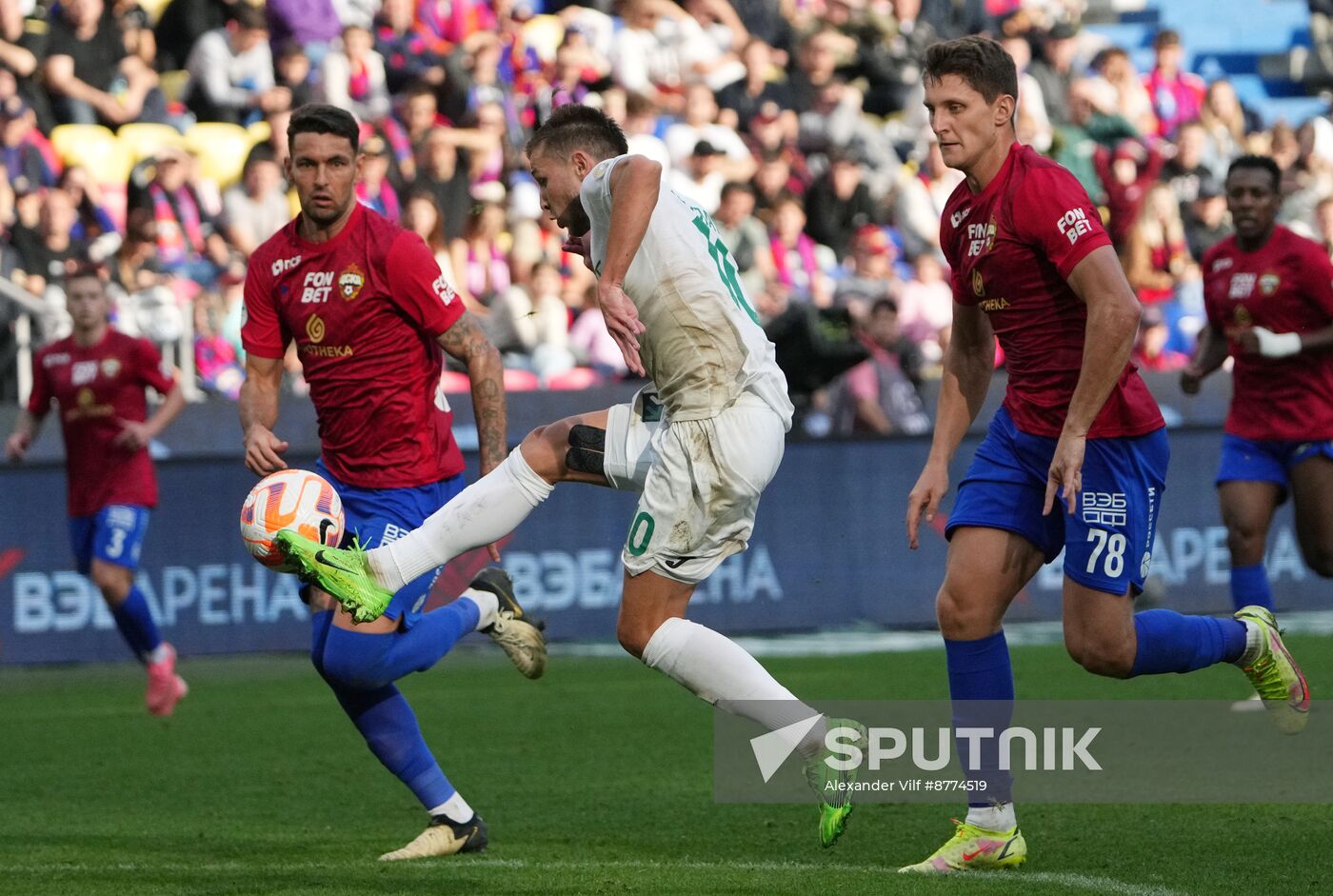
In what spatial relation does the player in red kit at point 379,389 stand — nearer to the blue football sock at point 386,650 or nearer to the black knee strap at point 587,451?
the blue football sock at point 386,650

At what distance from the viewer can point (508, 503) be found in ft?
18.7

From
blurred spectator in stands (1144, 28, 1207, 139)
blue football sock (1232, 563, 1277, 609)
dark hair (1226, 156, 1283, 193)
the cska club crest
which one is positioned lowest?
blue football sock (1232, 563, 1277, 609)

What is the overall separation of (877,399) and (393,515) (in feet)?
26.5

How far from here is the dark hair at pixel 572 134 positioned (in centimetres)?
571

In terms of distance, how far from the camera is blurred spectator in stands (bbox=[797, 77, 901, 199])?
18734mm

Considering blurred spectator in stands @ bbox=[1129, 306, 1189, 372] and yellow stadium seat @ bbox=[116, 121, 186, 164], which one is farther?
blurred spectator in stands @ bbox=[1129, 306, 1189, 372]

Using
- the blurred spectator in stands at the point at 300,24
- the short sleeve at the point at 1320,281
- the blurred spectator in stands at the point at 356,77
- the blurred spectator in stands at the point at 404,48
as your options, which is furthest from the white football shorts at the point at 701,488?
the blurred spectator in stands at the point at 300,24

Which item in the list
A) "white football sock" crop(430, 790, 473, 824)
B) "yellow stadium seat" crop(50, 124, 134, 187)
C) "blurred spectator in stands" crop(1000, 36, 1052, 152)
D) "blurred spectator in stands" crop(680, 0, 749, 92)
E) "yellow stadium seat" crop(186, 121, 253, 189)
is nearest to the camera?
"white football sock" crop(430, 790, 473, 824)

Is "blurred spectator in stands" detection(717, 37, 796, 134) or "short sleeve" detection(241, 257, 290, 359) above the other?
"blurred spectator in stands" detection(717, 37, 796, 134)

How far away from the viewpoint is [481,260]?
1548 cm

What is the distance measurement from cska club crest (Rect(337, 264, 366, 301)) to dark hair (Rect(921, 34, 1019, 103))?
209cm

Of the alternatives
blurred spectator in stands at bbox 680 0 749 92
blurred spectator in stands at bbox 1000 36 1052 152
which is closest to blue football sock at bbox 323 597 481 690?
blurred spectator in stands at bbox 680 0 749 92

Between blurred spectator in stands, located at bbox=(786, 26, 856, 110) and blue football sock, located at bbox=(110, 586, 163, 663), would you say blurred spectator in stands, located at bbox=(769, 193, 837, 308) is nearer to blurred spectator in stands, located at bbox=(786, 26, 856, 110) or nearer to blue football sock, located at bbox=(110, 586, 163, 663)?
blurred spectator in stands, located at bbox=(786, 26, 856, 110)

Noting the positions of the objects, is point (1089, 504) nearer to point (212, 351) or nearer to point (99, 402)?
point (99, 402)
